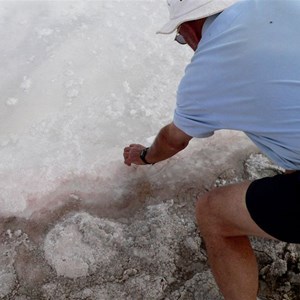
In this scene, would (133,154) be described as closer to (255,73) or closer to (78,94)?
(78,94)

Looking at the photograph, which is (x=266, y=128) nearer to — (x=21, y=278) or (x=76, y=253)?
(x=76, y=253)

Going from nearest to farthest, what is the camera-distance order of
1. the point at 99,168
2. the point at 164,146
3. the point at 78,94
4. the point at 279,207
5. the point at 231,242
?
the point at 279,207, the point at 231,242, the point at 164,146, the point at 99,168, the point at 78,94

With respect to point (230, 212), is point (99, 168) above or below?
below

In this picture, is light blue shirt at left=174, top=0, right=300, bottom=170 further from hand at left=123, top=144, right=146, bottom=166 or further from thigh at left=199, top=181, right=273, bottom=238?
hand at left=123, top=144, right=146, bottom=166

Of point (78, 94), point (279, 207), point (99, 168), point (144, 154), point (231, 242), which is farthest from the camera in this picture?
point (78, 94)

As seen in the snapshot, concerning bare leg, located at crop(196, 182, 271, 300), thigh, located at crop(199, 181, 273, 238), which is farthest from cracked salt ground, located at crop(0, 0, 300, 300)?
thigh, located at crop(199, 181, 273, 238)

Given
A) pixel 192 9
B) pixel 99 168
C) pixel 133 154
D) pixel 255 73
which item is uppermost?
pixel 192 9

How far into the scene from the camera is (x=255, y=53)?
1.36 metres

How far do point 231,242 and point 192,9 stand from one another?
2.59 feet

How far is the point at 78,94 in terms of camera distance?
257cm

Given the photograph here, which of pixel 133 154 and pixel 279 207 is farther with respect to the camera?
pixel 133 154

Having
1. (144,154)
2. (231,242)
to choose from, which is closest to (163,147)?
(144,154)

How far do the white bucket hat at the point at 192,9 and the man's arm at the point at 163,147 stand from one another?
16.4 inches

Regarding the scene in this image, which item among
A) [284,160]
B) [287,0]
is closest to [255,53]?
[287,0]
